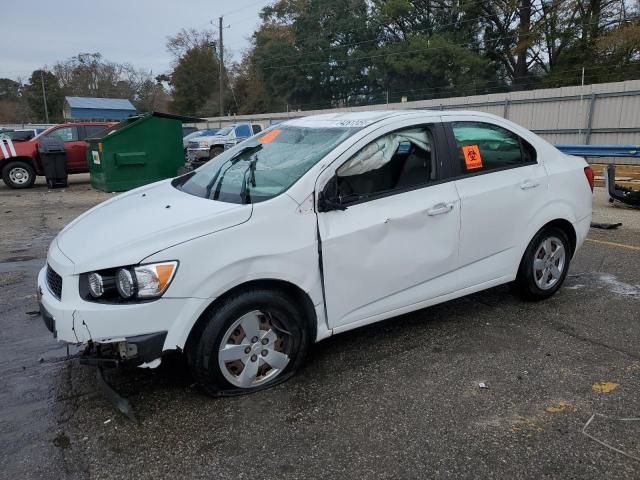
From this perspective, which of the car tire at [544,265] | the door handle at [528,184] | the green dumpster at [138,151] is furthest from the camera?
the green dumpster at [138,151]

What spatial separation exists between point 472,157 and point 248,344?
2.20 meters

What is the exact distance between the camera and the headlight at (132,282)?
9.05 feet

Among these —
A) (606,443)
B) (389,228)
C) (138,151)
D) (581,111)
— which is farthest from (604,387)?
(581,111)

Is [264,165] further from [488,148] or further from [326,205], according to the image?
[488,148]

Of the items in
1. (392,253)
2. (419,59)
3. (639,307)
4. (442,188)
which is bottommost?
(639,307)

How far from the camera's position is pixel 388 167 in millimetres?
3639

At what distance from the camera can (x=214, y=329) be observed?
9.57ft

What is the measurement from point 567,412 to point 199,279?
216cm

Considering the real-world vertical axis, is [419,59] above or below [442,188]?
above

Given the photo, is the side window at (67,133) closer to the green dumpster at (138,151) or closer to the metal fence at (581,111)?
the green dumpster at (138,151)

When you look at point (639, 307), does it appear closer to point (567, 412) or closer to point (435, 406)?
point (567, 412)

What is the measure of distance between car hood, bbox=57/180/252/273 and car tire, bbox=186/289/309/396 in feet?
1.46

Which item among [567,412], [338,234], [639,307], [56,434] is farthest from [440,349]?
[56,434]

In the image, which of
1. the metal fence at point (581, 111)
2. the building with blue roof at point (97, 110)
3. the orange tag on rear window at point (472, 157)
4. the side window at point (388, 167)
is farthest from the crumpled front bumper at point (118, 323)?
the building with blue roof at point (97, 110)
